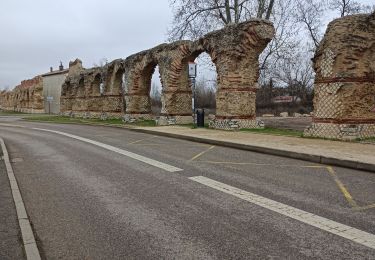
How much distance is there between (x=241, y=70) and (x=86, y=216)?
15.5 m

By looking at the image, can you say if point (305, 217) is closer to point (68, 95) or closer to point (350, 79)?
point (350, 79)

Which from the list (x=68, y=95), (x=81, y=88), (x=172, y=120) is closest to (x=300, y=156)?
(x=172, y=120)

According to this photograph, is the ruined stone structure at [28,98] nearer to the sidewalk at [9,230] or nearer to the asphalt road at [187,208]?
the asphalt road at [187,208]

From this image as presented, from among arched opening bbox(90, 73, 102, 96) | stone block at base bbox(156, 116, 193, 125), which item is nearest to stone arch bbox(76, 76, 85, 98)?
arched opening bbox(90, 73, 102, 96)

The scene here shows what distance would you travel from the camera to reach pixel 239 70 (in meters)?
20.1

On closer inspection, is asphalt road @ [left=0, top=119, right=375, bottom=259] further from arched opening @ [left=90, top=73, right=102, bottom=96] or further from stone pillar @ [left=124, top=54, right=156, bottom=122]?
arched opening @ [left=90, top=73, right=102, bottom=96]

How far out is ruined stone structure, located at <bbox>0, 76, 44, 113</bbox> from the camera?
6625 centimetres

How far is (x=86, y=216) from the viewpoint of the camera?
570 centimetres

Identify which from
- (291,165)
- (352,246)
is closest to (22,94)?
(291,165)

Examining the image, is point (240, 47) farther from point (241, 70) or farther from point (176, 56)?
point (176, 56)

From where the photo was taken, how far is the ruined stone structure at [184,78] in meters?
20.0

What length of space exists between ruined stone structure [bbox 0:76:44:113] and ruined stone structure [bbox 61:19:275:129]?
28233mm

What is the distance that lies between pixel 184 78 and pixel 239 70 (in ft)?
21.1

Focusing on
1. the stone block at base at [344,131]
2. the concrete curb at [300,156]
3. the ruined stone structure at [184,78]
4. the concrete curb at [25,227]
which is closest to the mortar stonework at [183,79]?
the ruined stone structure at [184,78]
